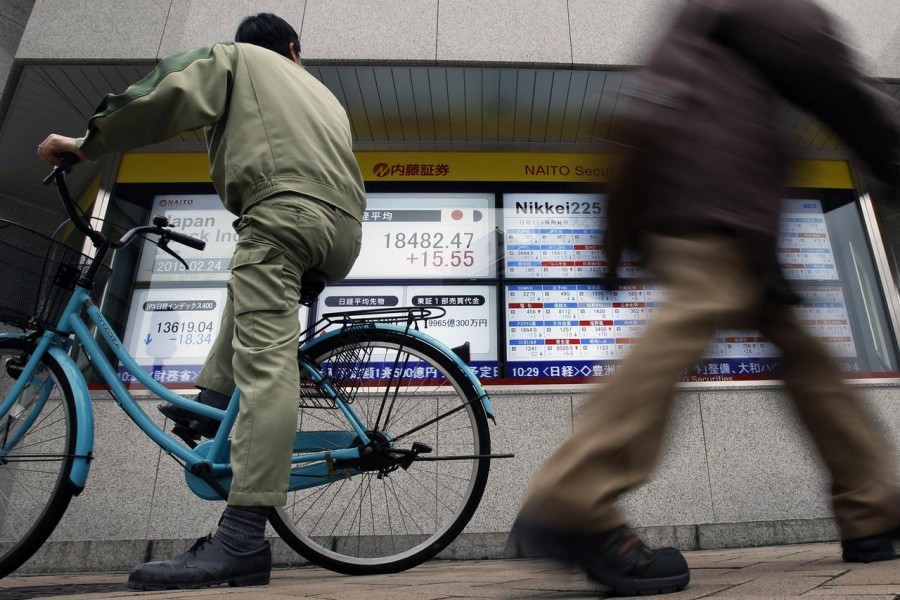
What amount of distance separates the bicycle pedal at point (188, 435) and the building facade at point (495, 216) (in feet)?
5.89

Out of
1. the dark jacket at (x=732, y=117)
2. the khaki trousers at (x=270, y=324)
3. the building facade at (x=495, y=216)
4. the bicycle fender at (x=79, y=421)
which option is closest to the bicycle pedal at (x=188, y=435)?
the bicycle fender at (x=79, y=421)

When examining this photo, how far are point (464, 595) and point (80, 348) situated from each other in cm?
171

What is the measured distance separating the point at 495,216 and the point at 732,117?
11.0 ft

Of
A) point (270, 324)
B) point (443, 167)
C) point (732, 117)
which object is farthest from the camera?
point (443, 167)

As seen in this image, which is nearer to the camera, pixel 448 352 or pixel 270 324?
pixel 270 324

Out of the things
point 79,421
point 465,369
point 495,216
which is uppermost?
point 495,216

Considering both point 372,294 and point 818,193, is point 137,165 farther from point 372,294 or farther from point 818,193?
point 818,193

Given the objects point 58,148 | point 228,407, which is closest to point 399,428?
point 228,407

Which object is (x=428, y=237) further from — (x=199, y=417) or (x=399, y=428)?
(x=199, y=417)

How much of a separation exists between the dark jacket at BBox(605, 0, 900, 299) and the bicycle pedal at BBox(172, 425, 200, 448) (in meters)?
1.53

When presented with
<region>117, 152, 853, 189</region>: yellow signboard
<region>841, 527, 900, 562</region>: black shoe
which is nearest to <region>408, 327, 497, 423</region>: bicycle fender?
<region>841, 527, 900, 562</region>: black shoe

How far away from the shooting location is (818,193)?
477 centimetres

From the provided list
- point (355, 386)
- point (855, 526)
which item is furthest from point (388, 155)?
point (855, 526)

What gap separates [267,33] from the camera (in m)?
2.22
